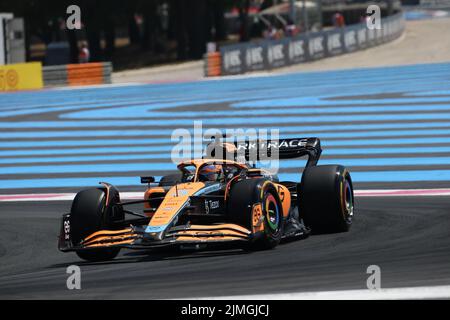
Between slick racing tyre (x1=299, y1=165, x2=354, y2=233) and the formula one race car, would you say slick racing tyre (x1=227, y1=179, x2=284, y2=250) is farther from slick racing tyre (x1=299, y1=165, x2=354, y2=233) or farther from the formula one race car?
slick racing tyre (x1=299, y1=165, x2=354, y2=233)

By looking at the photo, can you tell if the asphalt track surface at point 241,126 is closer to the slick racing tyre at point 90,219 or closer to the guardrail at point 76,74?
the slick racing tyre at point 90,219

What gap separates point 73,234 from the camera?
36.7 ft

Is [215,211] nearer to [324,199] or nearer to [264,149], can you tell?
[324,199]

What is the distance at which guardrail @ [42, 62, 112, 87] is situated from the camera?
3806cm

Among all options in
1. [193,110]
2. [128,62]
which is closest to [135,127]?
[193,110]

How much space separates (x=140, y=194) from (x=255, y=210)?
602 centimetres

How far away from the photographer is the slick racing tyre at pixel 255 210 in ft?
35.2

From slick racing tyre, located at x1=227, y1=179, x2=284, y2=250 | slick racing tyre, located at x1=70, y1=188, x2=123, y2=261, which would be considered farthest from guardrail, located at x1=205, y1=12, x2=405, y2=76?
slick racing tyre, located at x1=227, y1=179, x2=284, y2=250

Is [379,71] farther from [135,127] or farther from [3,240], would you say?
[3,240]

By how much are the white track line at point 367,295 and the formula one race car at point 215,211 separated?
2.13 meters

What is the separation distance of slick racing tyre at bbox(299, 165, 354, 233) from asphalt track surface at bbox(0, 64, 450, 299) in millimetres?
211

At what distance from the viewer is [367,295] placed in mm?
8359

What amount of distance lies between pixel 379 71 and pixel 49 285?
1097 inches
